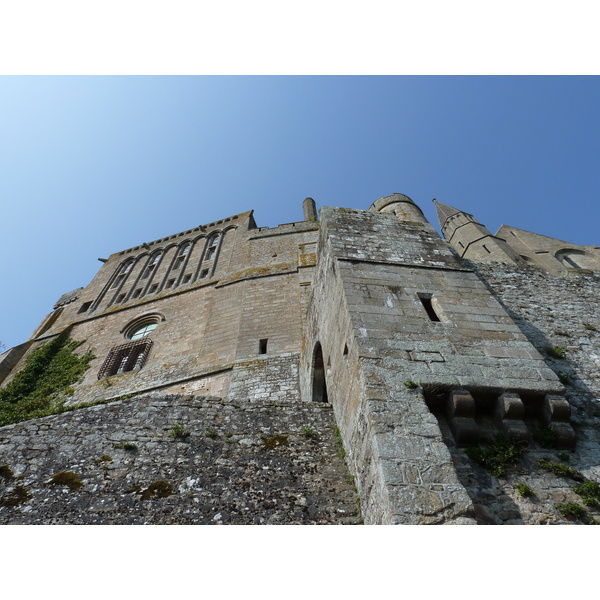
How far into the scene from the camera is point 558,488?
371 centimetres

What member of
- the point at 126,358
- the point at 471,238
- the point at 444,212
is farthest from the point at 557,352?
the point at 444,212

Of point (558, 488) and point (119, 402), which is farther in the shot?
point (119, 402)

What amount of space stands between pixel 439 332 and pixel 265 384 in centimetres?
610

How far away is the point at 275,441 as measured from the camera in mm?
5273

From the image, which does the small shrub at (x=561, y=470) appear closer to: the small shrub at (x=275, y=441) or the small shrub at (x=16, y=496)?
the small shrub at (x=275, y=441)

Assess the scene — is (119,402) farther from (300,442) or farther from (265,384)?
(265,384)

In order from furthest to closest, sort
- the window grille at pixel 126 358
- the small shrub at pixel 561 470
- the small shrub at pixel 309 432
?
the window grille at pixel 126 358, the small shrub at pixel 309 432, the small shrub at pixel 561 470

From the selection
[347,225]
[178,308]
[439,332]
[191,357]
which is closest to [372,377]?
[439,332]

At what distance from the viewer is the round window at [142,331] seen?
1523 centimetres

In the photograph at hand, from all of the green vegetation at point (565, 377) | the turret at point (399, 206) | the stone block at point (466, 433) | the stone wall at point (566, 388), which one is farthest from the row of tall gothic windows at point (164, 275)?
the stone block at point (466, 433)

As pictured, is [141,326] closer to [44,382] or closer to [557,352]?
[44,382]

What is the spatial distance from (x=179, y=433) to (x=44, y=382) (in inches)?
456

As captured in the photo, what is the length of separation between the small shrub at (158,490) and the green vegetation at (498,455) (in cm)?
321

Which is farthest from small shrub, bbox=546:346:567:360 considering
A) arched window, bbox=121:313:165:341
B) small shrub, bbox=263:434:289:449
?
arched window, bbox=121:313:165:341
